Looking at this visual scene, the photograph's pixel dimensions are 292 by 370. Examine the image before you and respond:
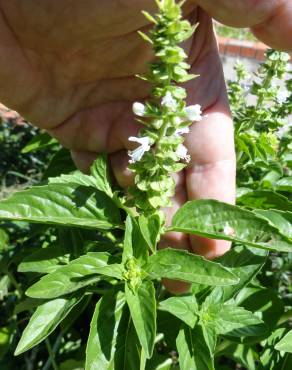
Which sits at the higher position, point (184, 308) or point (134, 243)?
point (134, 243)

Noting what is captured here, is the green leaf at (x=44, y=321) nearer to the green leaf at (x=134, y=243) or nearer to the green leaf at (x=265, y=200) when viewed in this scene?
the green leaf at (x=134, y=243)

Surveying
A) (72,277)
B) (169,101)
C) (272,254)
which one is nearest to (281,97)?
(169,101)

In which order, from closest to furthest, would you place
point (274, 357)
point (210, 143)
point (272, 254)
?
point (274, 357) → point (210, 143) → point (272, 254)

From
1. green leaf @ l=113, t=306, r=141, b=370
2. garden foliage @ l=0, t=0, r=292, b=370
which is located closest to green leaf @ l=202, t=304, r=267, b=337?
garden foliage @ l=0, t=0, r=292, b=370

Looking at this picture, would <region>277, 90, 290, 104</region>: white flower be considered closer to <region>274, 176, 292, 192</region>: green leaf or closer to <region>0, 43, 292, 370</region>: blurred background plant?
<region>0, 43, 292, 370</region>: blurred background plant

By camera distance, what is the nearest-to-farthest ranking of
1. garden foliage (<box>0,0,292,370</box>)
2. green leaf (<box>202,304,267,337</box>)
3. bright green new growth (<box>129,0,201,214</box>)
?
bright green new growth (<box>129,0,201,214</box>)
garden foliage (<box>0,0,292,370</box>)
green leaf (<box>202,304,267,337</box>)

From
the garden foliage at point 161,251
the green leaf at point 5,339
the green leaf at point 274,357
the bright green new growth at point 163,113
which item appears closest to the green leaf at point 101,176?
the garden foliage at point 161,251

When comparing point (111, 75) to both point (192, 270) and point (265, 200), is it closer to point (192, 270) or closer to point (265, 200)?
point (265, 200)
